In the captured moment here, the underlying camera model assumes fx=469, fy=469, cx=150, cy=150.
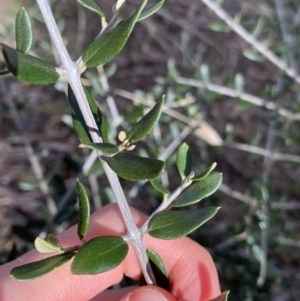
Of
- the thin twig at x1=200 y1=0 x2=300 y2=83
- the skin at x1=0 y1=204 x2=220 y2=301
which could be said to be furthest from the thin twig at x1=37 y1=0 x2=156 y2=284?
the thin twig at x1=200 y1=0 x2=300 y2=83

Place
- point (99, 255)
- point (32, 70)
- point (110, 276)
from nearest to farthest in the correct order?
point (32, 70)
point (99, 255)
point (110, 276)

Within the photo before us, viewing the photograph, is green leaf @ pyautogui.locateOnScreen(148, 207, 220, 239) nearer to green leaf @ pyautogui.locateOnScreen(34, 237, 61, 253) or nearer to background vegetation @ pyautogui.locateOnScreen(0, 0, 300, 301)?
green leaf @ pyautogui.locateOnScreen(34, 237, 61, 253)

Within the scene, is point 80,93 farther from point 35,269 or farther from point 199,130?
point 199,130

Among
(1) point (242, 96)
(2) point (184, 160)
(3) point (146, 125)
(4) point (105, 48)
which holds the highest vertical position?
(4) point (105, 48)

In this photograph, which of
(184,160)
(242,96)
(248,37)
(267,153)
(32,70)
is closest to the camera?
(32,70)

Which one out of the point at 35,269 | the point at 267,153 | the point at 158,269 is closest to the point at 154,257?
the point at 158,269

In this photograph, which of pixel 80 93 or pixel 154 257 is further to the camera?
pixel 154 257

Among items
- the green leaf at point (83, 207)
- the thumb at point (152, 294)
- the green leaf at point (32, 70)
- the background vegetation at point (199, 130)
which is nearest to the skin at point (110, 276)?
the thumb at point (152, 294)
